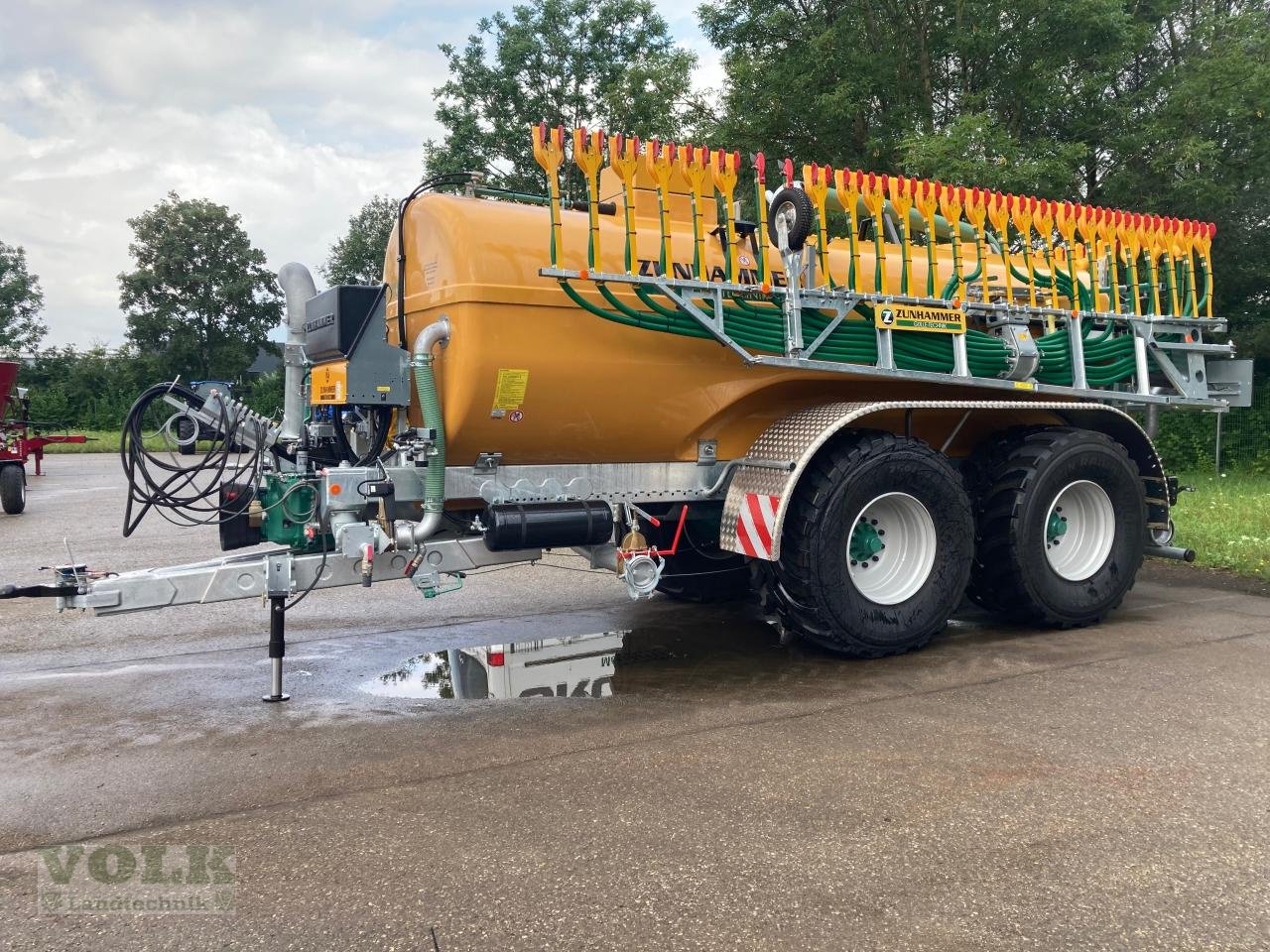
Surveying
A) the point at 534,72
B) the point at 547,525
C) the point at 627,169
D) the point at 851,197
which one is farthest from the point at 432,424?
the point at 534,72

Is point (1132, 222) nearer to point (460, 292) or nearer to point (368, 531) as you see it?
point (460, 292)

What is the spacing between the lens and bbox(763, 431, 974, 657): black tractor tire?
4.96 meters

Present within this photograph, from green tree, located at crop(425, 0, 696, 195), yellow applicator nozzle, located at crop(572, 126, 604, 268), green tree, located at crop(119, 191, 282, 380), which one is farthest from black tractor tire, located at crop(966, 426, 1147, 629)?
green tree, located at crop(119, 191, 282, 380)

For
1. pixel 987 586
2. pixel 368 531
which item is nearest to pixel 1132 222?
pixel 987 586

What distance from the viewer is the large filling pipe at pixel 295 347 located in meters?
4.78

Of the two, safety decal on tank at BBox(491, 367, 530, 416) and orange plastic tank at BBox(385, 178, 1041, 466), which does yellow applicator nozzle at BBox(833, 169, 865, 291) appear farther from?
safety decal on tank at BBox(491, 367, 530, 416)

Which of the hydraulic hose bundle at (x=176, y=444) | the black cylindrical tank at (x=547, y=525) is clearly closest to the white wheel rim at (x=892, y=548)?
the black cylindrical tank at (x=547, y=525)

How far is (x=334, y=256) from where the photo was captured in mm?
48562

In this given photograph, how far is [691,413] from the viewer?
5.11 metres

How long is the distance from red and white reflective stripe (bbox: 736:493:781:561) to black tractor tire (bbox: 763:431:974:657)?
0.14 m

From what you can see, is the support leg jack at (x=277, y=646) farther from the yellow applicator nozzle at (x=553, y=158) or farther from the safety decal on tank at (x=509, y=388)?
the yellow applicator nozzle at (x=553, y=158)

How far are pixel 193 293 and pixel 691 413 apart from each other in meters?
41.9

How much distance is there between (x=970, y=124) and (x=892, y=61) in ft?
11.5

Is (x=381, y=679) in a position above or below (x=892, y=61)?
below
